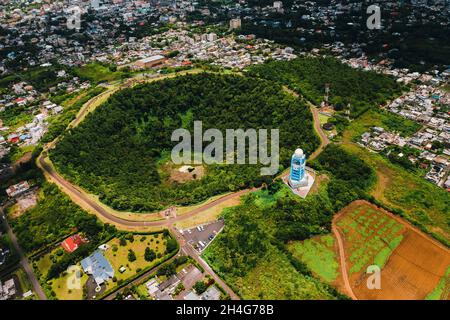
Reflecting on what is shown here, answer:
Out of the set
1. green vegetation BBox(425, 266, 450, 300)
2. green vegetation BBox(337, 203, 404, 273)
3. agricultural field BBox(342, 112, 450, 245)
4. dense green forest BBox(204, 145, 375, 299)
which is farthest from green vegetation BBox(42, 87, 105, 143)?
green vegetation BBox(425, 266, 450, 300)

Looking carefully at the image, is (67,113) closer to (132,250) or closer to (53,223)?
(53,223)

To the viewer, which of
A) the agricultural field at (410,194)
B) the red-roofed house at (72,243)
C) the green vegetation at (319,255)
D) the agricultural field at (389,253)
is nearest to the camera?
the agricultural field at (389,253)

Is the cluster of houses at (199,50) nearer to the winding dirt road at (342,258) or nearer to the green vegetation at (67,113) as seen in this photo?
the green vegetation at (67,113)

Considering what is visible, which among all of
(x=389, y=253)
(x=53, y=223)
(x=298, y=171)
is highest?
(x=298, y=171)

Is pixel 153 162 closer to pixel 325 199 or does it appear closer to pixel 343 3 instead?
pixel 325 199

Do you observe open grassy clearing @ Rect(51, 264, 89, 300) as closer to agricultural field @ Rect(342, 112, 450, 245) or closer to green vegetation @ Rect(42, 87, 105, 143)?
green vegetation @ Rect(42, 87, 105, 143)

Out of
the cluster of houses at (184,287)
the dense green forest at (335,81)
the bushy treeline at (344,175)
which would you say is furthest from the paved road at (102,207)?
the dense green forest at (335,81)

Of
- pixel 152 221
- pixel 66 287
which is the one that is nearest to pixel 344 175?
pixel 152 221

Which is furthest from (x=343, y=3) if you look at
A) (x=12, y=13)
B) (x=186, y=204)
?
(x=12, y=13)
